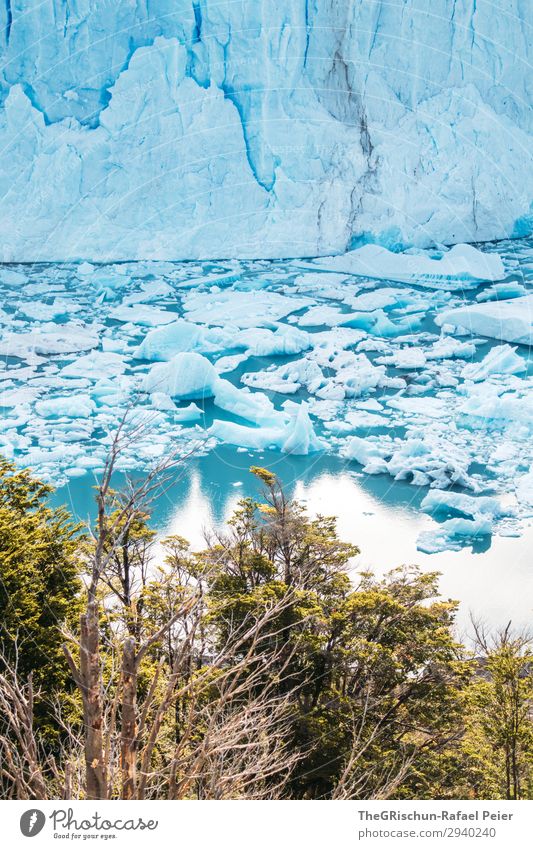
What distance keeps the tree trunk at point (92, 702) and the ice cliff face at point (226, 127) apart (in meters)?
18.0

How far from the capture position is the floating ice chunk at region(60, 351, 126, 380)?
15.6 m

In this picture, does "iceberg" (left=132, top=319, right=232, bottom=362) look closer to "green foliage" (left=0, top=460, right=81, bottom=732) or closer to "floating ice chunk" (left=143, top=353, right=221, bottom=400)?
"floating ice chunk" (left=143, top=353, right=221, bottom=400)

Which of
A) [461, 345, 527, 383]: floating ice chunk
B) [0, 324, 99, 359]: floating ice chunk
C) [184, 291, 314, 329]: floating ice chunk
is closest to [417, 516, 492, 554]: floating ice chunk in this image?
[461, 345, 527, 383]: floating ice chunk

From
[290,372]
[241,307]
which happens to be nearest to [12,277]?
[241,307]

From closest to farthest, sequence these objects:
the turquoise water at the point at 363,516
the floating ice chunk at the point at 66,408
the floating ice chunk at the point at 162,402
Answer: the turquoise water at the point at 363,516
the floating ice chunk at the point at 66,408
the floating ice chunk at the point at 162,402

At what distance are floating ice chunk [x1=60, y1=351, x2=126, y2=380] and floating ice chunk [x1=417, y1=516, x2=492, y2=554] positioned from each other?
684 cm

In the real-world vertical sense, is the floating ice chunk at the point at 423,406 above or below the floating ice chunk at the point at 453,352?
below

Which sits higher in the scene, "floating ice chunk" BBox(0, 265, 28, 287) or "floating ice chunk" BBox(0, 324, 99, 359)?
"floating ice chunk" BBox(0, 265, 28, 287)

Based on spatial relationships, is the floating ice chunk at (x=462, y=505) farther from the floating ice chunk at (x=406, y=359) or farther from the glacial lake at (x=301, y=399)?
the floating ice chunk at (x=406, y=359)

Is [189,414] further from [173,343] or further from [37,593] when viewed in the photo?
[37,593]

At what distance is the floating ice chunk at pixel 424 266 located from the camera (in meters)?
20.4

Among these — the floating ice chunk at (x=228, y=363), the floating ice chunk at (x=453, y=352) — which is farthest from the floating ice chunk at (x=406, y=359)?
the floating ice chunk at (x=228, y=363)

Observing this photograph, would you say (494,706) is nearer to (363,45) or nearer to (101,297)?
(101,297)
